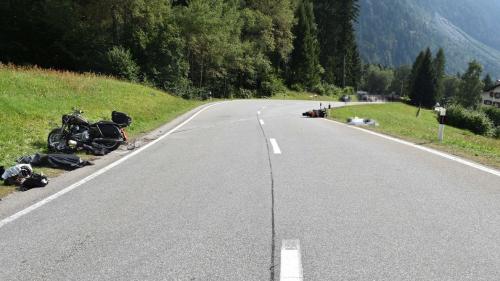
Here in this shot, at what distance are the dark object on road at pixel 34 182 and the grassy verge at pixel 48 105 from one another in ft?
0.71

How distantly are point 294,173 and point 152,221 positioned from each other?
10.9 feet

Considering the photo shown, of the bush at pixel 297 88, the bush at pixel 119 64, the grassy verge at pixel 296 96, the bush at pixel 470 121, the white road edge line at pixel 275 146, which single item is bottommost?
the bush at pixel 470 121

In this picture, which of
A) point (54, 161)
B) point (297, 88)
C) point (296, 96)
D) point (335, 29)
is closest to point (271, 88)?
point (296, 96)

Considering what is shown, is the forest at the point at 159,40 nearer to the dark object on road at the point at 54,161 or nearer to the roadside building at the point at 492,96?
the dark object on road at the point at 54,161

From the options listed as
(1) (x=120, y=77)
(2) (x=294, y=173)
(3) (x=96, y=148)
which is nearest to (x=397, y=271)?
(2) (x=294, y=173)

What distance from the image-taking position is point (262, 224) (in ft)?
15.8

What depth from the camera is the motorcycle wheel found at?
10086 millimetres

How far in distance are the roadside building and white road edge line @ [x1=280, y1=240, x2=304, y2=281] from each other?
114923mm

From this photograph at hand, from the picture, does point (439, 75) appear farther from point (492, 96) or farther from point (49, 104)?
point (49, 104)

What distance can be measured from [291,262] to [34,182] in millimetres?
4903

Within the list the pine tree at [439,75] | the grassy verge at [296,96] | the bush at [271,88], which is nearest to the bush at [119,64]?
the bush at [271,88]

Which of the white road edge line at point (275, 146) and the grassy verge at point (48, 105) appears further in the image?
the grassy verge at point (48, 105)

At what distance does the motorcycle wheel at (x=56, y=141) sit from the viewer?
10086 millimetres

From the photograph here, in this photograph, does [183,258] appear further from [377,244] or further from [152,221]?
[377,244]
